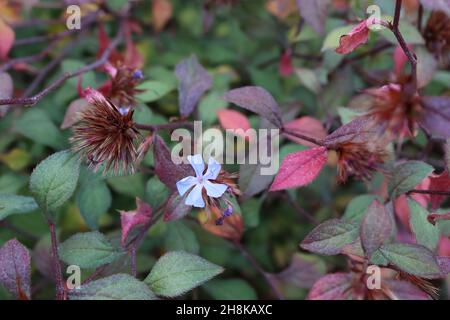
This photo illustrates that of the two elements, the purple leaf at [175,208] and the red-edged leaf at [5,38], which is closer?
the purple leaf at [175,208]

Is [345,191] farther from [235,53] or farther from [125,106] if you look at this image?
[125,106]

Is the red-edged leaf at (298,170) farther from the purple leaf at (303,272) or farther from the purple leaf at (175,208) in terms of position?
the purple leaf at (303,272)

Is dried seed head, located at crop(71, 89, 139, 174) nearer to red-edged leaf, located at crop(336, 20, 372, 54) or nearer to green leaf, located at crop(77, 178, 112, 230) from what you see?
green leaf, located at crop(77, 178, 112, 230)

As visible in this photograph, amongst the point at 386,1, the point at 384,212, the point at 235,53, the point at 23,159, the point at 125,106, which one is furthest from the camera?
the point at 235,53

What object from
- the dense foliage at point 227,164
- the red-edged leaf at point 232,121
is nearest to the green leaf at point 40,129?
the dense foliage at point 227,164

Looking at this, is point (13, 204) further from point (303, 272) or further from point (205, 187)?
point (303, 272)

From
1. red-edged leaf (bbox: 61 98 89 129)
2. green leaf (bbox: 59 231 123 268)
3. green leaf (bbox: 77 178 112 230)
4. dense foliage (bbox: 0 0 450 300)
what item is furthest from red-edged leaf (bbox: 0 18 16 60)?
green leaf (bbox: 59 231 123 268)
